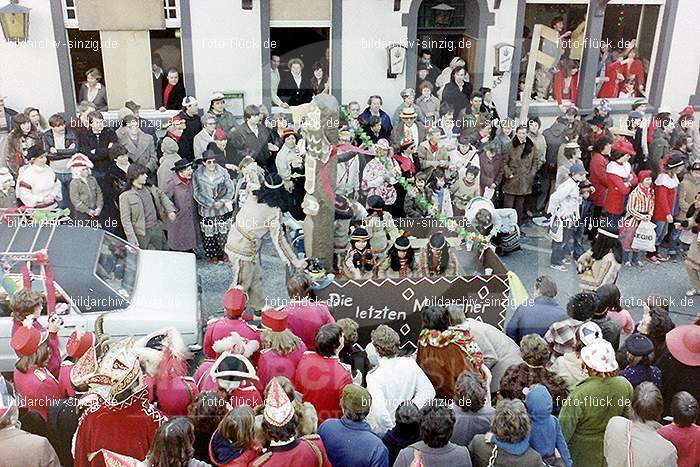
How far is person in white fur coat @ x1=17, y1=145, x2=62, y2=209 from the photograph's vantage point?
8914mm

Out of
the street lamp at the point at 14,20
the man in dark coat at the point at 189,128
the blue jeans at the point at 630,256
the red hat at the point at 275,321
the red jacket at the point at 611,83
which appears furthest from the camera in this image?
the red jacket at the point at 611,83

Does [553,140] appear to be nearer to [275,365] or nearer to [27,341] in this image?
[275,365]

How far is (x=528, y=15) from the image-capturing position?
43.9 ft

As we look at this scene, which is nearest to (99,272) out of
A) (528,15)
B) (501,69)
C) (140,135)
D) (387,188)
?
(140,135)

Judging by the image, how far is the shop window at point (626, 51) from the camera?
45.1ft

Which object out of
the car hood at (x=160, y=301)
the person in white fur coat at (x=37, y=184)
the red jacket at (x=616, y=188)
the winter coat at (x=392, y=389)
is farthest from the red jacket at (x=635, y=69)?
the winter coat at (x=392, y=389)

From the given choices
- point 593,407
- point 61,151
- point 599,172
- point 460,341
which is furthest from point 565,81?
point 593,407

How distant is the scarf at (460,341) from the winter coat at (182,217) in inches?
181

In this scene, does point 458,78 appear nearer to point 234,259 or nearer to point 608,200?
point 608,200

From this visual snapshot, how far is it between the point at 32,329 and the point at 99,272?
5.12ft

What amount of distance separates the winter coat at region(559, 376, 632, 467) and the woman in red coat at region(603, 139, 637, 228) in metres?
5.01

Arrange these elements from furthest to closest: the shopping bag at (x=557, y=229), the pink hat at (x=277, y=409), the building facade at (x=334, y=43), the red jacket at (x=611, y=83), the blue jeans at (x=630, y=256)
Result: 1. the red jacket at (x=611, y=83)
2. the building facade at (x=334, y=43)
3. the blue jeans at (x=630, y=256)
4. the shopping bag at (x=557, y=229)
5. the pink hat at (x=277, y=409)

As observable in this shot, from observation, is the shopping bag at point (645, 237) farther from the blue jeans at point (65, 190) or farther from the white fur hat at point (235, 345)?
the blue jeans at point (65, 190)

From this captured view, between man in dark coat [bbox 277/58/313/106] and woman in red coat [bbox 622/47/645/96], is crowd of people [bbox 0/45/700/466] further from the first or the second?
woman in red coat [bbox 622/47/645/96]
